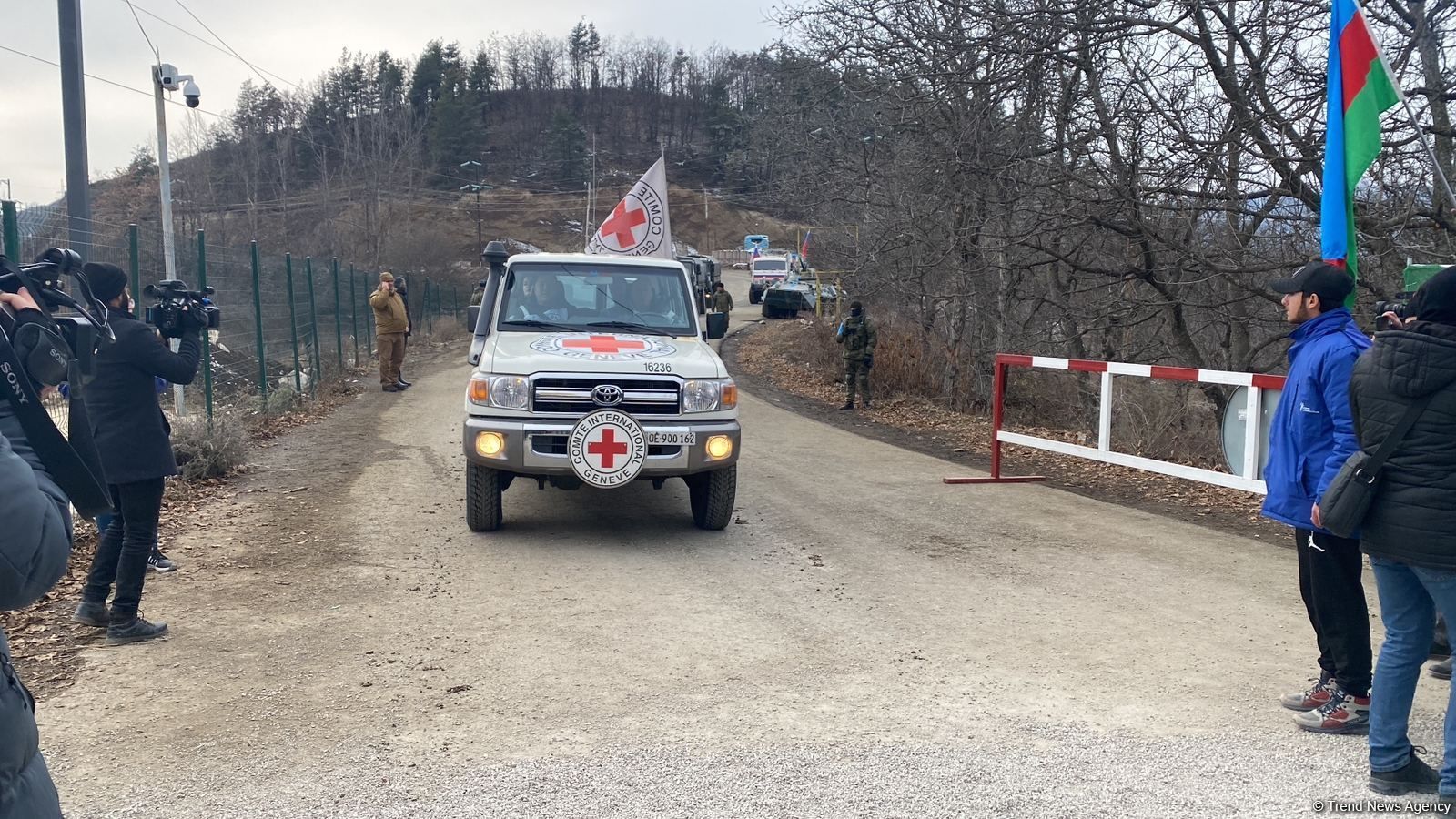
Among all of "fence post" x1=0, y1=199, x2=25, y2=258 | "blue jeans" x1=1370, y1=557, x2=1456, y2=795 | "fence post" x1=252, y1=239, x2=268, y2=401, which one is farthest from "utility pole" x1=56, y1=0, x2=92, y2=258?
"blue jeans" x1=1370, y1=557, x2=1456, y2=795

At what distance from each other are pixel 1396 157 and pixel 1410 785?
768 cm

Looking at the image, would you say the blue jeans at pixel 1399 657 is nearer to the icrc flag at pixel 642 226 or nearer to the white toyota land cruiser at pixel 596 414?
the white toyota land cruiser at pixel 596 414

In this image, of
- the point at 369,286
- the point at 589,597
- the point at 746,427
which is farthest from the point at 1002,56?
the point at 369,286

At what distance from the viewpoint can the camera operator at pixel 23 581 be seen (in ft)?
6.12

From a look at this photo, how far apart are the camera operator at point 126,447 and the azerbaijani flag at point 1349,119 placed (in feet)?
20.8

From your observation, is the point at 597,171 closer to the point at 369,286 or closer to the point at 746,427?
the point at 369,286

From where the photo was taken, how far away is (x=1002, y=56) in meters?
11.1

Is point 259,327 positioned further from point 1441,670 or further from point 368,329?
point 1441,670

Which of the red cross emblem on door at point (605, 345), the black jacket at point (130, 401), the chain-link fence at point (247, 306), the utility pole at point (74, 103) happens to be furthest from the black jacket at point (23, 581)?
the utility pole at point (74, 103)

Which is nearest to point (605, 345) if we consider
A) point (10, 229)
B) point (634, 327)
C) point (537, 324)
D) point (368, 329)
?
point (634, 327)

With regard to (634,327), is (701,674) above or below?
below

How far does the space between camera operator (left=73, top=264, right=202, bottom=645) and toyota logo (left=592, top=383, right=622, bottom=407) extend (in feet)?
8.40

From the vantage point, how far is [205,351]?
11.3m

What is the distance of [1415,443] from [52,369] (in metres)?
4.22
